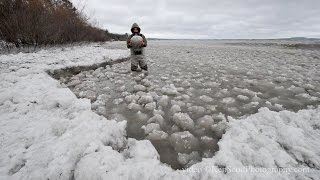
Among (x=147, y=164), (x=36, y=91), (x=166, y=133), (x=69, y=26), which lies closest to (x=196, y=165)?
(x=147, y=164)

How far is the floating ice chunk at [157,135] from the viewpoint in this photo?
9.61ft

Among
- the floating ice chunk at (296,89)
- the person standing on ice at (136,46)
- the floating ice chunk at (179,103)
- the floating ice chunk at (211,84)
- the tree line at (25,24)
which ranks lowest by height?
the floating ice chunk at (179,103)

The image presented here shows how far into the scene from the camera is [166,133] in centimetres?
303

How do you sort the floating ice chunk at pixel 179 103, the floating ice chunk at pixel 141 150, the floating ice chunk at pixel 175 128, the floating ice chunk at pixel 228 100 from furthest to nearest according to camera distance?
the floating ice chunk at pixel 228 100 → the floating ice chunk at pixel 179 103 → the floating ice chunk at pixel 175 128 → the floating ice chunk at pixel 141 150

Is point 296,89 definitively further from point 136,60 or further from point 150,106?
point 136,60

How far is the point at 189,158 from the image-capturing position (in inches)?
99.6

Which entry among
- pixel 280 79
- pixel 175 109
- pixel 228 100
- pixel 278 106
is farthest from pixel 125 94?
pixel 280 79

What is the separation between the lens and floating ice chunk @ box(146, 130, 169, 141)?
293 cm

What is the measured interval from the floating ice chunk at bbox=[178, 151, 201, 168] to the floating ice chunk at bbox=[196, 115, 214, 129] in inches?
27.6

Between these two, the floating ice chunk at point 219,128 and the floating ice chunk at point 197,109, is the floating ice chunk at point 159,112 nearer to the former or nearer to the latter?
the floating ice chunk at point 197,109

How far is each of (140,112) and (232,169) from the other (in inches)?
74.7

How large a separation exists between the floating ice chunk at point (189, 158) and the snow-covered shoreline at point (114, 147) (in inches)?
7.0

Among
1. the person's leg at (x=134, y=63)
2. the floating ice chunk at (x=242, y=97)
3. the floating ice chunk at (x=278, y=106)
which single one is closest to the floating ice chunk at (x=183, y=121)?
the floating ice chunk at (x=242, y=97)

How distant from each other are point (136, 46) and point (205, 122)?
4.63 m
